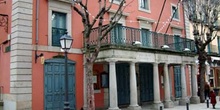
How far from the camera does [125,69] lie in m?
19.1

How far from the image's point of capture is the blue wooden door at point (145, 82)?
2036 centimetres

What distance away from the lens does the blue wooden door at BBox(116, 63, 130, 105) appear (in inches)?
728

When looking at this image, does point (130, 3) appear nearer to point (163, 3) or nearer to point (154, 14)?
point (154, 14)

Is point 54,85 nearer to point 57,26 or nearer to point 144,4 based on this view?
point 57,26

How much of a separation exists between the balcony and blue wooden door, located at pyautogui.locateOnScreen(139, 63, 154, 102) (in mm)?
2562

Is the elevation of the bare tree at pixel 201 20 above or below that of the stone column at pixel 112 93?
above

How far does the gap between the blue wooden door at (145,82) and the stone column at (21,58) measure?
29.8 feet


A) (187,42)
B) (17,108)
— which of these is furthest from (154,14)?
(17,108)

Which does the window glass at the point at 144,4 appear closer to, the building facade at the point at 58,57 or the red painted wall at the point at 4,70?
the building facade at the point at 58,57

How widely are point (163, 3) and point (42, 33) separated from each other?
1191 centimetres

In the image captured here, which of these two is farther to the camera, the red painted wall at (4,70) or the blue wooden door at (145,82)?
the blue wooden door at (145,82)

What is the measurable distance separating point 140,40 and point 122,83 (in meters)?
3.34

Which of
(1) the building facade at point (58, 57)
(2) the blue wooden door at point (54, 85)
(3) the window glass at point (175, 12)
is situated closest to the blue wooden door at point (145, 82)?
(1) the building facade at point (58, 57)

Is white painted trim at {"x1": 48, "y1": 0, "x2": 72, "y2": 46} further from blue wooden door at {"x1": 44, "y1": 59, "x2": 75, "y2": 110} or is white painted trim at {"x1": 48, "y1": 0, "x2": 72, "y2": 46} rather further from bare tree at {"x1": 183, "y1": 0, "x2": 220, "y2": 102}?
bare tree at {"x1": 183, "y1": 0, "x2": 220, "y2": 102}
